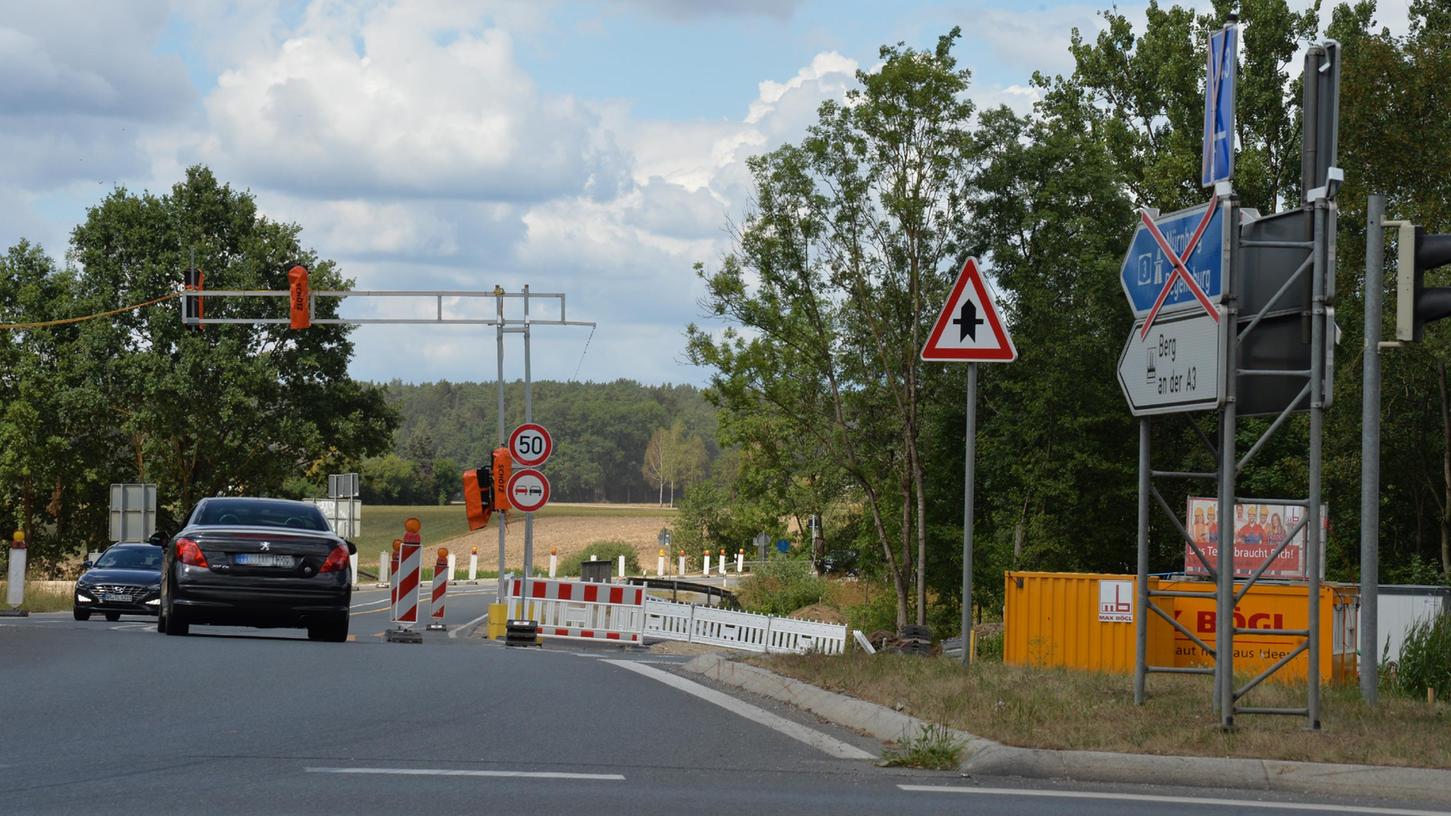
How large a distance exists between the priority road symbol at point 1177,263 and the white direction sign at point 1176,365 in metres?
0.10

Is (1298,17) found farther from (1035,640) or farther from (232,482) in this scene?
(232,482)

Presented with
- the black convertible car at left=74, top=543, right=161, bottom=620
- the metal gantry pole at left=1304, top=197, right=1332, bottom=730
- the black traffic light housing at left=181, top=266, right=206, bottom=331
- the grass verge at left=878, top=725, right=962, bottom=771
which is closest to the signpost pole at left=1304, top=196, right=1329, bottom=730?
the metal gantry pole at left=1304, top=197, right=1332, bottom=730

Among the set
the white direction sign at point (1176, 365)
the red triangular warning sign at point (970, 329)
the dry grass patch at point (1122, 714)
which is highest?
the red triangular warning sign at point (970, 329)

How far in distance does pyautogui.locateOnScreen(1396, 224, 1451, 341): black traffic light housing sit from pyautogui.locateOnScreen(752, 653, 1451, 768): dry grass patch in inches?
103

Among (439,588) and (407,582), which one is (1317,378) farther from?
(439,588)

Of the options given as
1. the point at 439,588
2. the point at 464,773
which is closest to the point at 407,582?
the point at 439,588

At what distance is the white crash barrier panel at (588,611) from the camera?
28406mm

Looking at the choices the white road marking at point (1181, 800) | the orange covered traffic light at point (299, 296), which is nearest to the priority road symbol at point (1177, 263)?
the white road marking at point (1181, 800)

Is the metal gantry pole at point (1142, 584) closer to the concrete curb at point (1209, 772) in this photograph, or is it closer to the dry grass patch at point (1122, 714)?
the dry grass patch at point (1122, 714)

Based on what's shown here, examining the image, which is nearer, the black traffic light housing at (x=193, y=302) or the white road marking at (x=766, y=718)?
the white road marking at (x=766, y=718)

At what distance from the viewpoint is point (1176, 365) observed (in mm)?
10508

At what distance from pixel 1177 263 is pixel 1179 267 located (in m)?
0.04

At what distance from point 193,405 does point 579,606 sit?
107 feet

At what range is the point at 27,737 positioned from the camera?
913 cm
